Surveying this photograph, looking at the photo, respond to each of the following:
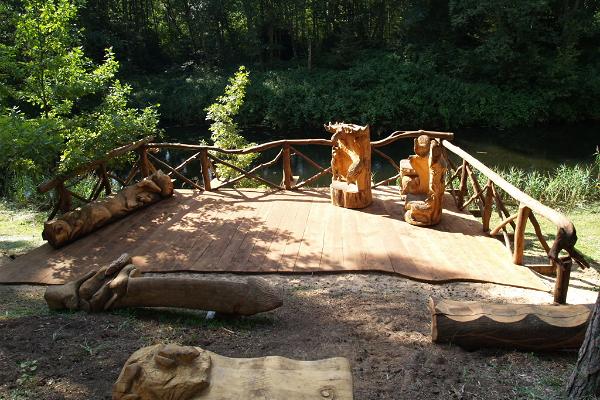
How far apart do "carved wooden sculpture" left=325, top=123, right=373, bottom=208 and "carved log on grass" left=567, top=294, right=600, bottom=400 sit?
4.59 m

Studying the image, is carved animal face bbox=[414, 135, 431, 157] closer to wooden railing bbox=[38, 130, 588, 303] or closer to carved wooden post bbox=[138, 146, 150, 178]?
wooden railing bbox=[38, 130, 588, 303]

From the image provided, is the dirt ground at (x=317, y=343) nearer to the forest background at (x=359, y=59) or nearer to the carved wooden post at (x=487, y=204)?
the carved wooden post at (x=487, y=204)

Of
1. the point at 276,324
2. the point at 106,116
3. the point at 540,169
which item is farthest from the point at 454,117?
the point at 276,324

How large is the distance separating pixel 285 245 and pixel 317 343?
249cm

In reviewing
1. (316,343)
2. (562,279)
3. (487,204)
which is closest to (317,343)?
(316,343)

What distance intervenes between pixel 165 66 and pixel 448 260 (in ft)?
79.1

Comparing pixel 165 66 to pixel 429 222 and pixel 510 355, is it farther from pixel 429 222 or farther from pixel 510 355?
pixel 510 355

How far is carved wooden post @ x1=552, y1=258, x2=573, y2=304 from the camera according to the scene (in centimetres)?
397

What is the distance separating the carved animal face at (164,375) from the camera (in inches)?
96.3

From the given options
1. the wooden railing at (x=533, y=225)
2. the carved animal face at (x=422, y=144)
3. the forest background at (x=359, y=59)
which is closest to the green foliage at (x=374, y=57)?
the forest background at (x=359, y=59)

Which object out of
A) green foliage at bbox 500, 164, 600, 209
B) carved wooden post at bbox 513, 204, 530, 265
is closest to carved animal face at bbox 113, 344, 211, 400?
carved wooden post at bbox 513, 204, 530, 265

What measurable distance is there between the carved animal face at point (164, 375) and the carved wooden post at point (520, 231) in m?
3.69

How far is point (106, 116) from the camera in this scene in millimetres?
7422

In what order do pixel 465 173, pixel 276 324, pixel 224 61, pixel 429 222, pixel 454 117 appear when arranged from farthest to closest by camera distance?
pixel 224 61 → pixel 454 117 → pixel 465 173 → pixel 429 222 → pixel 276 324
